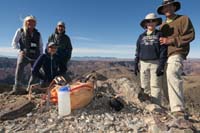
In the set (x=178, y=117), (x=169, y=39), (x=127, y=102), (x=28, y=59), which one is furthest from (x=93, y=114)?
(x=28, y=59)

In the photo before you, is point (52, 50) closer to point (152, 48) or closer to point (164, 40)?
point (152, 48)

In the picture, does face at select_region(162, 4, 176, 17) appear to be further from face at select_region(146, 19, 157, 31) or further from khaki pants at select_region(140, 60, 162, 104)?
→ khaki pants at select_region(140, 60, 162, 104)

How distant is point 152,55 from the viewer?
713cm

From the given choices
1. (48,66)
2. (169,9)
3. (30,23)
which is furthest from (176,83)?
(30,23)

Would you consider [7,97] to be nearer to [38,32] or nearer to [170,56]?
[38,32]

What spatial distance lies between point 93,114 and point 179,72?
2.15 metres

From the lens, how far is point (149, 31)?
7.28 metres

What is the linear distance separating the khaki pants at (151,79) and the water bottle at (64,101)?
2166mm

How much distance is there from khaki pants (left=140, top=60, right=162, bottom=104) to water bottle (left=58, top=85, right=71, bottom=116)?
7.11 ft

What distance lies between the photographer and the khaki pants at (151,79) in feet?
23.7

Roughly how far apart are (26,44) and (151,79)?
3.74 m

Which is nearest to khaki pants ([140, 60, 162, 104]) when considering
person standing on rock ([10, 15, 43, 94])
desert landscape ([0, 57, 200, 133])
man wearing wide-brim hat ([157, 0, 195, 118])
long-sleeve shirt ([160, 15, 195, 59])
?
desert landscape ([0, 57, 200, 133])

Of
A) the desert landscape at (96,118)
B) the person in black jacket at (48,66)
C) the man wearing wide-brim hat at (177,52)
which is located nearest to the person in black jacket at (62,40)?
the person in black jacket at (48,66)

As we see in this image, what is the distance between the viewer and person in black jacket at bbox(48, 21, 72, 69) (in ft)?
28.5
